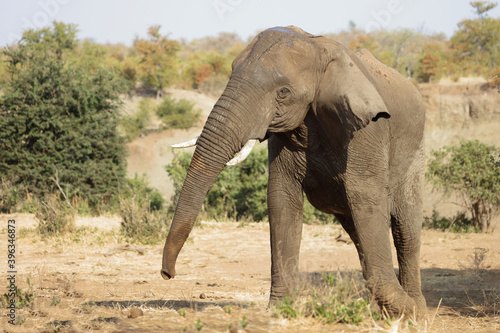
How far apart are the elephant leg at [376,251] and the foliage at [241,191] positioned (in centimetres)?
1090

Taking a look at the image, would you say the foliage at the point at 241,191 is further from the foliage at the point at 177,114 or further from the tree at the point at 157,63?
the tree at the point at 157,63

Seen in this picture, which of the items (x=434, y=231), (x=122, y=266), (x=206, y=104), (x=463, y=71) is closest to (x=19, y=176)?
(x=122, y=266)

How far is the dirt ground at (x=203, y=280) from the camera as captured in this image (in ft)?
14.4

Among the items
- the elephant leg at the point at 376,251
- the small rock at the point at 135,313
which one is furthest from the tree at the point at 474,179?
the small rock at the point at 135,313

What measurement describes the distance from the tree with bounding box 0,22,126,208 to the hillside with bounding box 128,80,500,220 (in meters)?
6.66

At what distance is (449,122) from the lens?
2823 cm

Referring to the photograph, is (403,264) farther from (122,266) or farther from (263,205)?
(263,205)

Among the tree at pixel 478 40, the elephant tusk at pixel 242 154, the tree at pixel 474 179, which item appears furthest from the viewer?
the tree at pixel 478 40

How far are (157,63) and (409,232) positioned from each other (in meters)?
34.6

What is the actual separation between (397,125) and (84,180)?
1463cm

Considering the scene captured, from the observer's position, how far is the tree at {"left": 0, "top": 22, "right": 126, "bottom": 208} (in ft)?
59.1

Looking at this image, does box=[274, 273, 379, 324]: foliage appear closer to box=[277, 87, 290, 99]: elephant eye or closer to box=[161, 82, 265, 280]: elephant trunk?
box=[161, 82, 265, 280]: elephant trunk

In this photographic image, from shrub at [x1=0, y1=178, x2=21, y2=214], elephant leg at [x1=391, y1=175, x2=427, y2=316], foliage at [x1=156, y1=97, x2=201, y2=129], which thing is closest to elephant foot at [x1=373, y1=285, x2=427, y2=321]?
elephant leg at [x1=391, y1=175, x2=427, y2=316]

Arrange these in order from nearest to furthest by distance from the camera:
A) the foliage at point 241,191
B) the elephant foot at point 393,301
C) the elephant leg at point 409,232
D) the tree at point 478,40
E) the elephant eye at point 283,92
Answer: the elephant eye at point 283,92 → the elephant foot at point 393,301 → the elephant leg at point 409,232 → the foliage at point 241,191 → the tree at point 478,40
